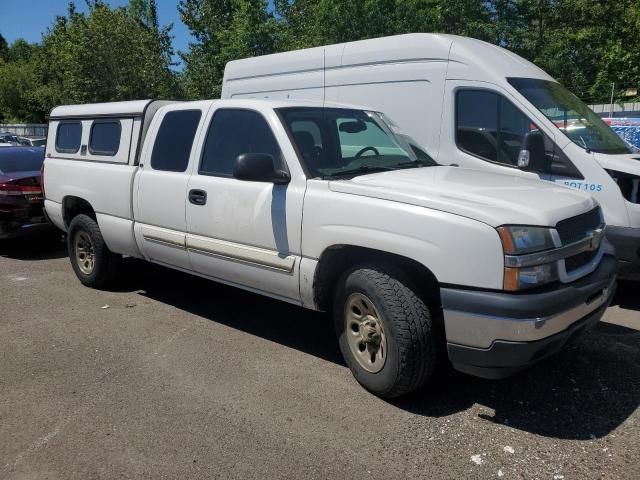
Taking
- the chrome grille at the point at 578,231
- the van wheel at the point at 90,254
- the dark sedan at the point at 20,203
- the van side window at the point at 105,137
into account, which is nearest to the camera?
the chrome grille at the point at 578,231

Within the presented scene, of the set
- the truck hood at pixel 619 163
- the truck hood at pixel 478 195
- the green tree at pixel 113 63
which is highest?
the green tree at pixel 113 63

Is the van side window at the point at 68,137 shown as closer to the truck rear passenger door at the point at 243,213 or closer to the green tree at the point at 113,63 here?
the truck rear passenger door at the point at 243,213

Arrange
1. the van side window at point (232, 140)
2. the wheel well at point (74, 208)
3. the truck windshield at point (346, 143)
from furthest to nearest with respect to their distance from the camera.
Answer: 1. the wheel well at point (74, 208)
2. the van side window at point (232, 140)
3. the truck windshield at point (346, 143)

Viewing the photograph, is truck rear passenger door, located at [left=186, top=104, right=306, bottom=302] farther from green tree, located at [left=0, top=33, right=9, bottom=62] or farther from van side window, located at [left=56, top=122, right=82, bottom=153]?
green tree, located at [left=0, top=33, right=9, bottom=62]

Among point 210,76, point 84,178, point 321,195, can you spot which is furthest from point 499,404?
point 210,76

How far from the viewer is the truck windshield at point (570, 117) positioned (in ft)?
18.4

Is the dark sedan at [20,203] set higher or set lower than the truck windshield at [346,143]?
lower

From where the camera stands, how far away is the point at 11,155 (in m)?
8.70

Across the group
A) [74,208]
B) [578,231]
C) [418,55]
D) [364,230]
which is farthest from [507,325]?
[74,208]

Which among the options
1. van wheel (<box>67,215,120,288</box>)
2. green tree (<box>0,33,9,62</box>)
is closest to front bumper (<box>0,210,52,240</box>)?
van wheel (<box>67,215,120,288</box>)

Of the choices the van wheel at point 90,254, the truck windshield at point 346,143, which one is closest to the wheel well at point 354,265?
the truck windshield at point 346,143

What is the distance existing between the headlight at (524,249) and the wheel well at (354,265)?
0.46 meters

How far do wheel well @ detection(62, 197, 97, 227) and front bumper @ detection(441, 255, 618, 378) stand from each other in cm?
437

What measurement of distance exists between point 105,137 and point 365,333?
3675mm
